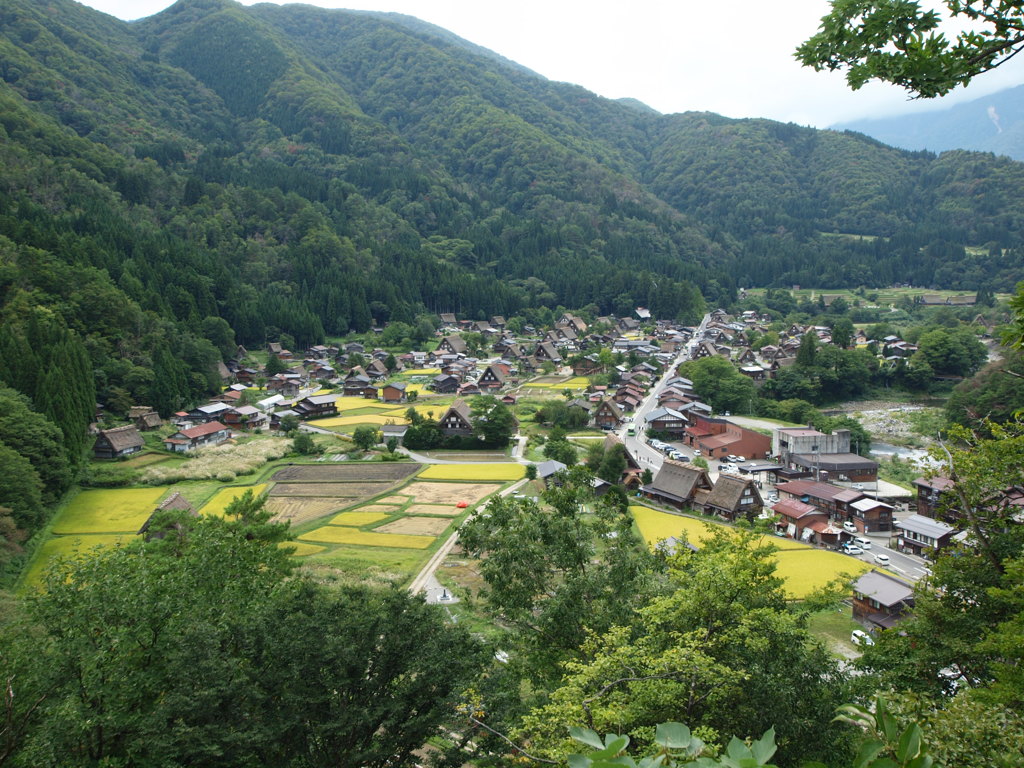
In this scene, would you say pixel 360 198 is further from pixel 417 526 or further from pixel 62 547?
pixel 62 547

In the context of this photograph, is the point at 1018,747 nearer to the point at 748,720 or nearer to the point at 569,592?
the point at 748,720

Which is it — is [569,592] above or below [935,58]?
below

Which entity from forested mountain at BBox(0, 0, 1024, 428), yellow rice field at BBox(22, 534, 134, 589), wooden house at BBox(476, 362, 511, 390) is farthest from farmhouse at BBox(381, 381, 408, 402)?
yellow rice field at BBox(22, 534, 134, 589)

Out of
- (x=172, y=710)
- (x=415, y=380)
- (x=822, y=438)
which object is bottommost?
(x=415, y=380)

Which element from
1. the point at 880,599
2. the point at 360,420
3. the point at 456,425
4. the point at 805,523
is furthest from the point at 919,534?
the point at 360,420

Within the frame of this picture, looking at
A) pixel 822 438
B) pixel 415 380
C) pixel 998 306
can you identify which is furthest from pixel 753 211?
pixel 822 438

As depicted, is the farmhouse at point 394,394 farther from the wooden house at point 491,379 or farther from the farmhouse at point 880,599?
the farmhouse at point 880,599
